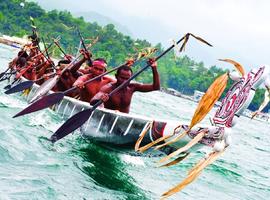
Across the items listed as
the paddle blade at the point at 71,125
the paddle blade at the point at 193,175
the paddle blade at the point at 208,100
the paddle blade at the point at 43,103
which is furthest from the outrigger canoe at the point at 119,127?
the paddle blade at the point at 208,100

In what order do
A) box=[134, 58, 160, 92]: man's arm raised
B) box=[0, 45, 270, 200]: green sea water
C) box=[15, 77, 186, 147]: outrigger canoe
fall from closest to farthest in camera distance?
box=[0, 45, 270, 200]: green sea water → box=[15, 77, 186, 147]: outrigger canoe → box=[134, 58, 160, 92]: man's arm raised

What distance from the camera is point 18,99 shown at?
11.5m

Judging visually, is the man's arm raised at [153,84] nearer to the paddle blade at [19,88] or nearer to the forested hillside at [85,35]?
the paddle blade at [19,88]

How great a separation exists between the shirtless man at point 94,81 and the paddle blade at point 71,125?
1.50 meters

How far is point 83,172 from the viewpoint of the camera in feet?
20.1

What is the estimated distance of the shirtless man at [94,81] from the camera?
27.4 ft

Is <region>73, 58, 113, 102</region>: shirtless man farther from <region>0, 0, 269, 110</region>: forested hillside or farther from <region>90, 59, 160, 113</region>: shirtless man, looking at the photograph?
<region>0, 0, 269, 110</region>: forested hillside

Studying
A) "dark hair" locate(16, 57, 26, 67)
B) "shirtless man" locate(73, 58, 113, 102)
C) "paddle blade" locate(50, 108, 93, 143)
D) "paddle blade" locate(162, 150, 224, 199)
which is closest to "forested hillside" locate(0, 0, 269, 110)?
"dark hair" locate(16, 57, 26, 67)

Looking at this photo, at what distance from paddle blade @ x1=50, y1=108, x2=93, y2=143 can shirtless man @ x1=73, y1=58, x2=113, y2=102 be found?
1.50 m

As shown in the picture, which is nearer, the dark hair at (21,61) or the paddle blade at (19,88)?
the paddle blade at (19,88)

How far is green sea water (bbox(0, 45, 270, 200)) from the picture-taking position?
517 cm

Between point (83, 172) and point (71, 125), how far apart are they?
0.84 m

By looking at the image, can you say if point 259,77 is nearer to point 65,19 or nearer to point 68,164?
point 68,164

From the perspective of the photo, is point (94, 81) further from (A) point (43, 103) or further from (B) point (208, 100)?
(B) point (208, 100)
